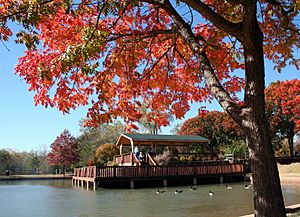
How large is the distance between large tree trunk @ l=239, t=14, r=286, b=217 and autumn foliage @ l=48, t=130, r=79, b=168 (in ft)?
111

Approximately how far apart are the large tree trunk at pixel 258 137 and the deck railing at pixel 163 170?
14401 mm

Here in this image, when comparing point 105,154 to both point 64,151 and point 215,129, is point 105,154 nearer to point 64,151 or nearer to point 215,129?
point 64,151

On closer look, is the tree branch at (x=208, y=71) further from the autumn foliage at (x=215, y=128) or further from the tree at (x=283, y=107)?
the autumn foliage at (x=215, y=128)

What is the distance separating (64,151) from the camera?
118 ft

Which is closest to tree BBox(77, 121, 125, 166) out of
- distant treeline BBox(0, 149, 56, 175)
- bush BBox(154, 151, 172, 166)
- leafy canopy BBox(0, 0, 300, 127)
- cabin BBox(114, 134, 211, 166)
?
distant treeline BBox(0, 149, 56, 175)

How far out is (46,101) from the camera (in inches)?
241

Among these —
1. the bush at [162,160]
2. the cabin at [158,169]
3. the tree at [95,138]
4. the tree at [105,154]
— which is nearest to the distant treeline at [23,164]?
the tree at [95,138]

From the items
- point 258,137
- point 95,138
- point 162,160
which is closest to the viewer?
point 258,137

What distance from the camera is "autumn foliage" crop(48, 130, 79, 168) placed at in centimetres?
3578

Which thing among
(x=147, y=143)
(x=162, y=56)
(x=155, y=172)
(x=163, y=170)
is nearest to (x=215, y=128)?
(x=147, y=143)

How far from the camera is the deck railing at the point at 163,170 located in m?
17.7

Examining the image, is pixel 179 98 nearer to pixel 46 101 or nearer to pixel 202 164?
pixel 46 101

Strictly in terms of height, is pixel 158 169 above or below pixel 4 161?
below

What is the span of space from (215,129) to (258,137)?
3274cm
